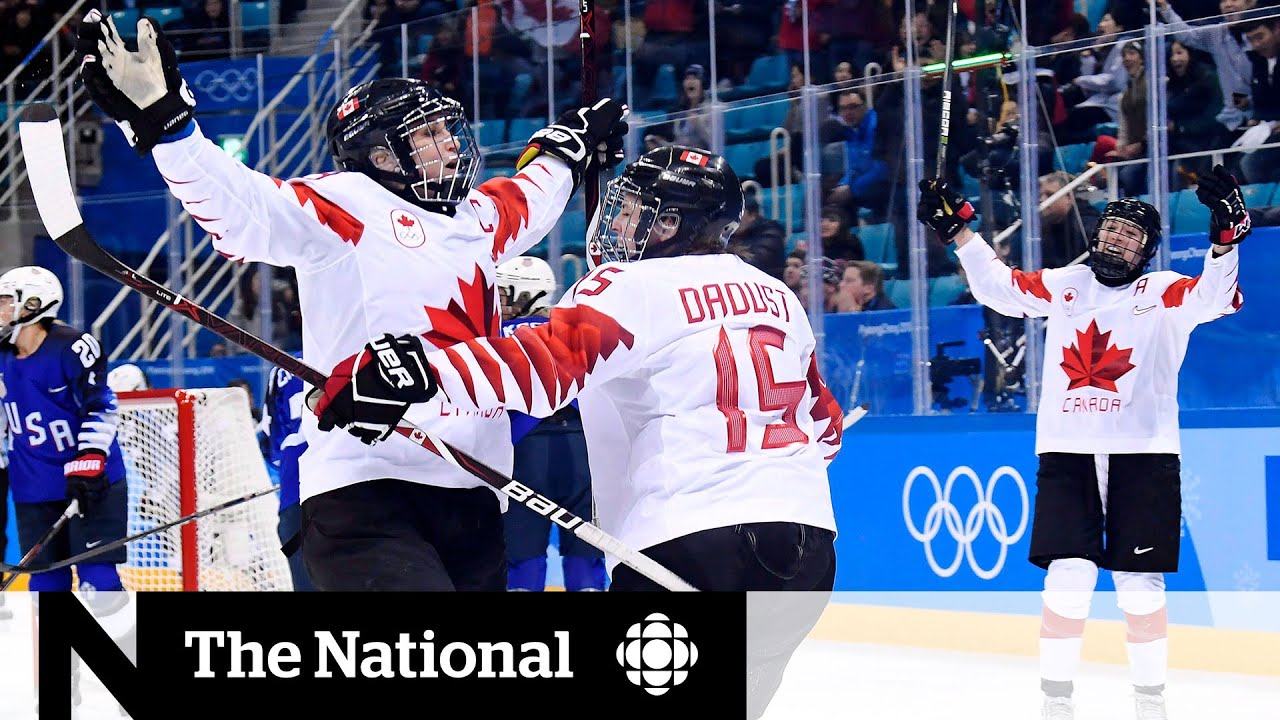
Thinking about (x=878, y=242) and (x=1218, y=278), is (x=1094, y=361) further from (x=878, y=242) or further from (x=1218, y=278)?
(x=878, y=242)

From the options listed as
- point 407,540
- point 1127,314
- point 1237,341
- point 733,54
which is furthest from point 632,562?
point 733,54

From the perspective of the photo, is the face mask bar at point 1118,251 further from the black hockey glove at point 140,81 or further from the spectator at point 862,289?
the black hockey glove at point 140,81

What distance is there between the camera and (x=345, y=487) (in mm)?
2203

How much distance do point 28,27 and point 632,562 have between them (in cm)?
864

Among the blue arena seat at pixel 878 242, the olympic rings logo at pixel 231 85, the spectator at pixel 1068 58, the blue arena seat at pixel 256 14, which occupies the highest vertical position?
the blue arena seat at pixel 256 14

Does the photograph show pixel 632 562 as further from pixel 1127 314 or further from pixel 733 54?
pixel 733 54

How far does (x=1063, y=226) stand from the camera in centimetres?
489

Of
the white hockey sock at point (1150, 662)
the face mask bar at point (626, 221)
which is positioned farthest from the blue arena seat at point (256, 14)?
the face mask bar at point (626, 221)

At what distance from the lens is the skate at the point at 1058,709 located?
12.2ft

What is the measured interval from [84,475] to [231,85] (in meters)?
4.15

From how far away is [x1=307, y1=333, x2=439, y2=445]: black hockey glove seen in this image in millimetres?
1883

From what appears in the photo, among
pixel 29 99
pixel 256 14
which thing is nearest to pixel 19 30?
pixel 29 99

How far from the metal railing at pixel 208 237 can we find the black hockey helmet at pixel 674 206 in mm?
4766

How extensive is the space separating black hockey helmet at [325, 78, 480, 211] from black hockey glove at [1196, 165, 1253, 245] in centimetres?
214
